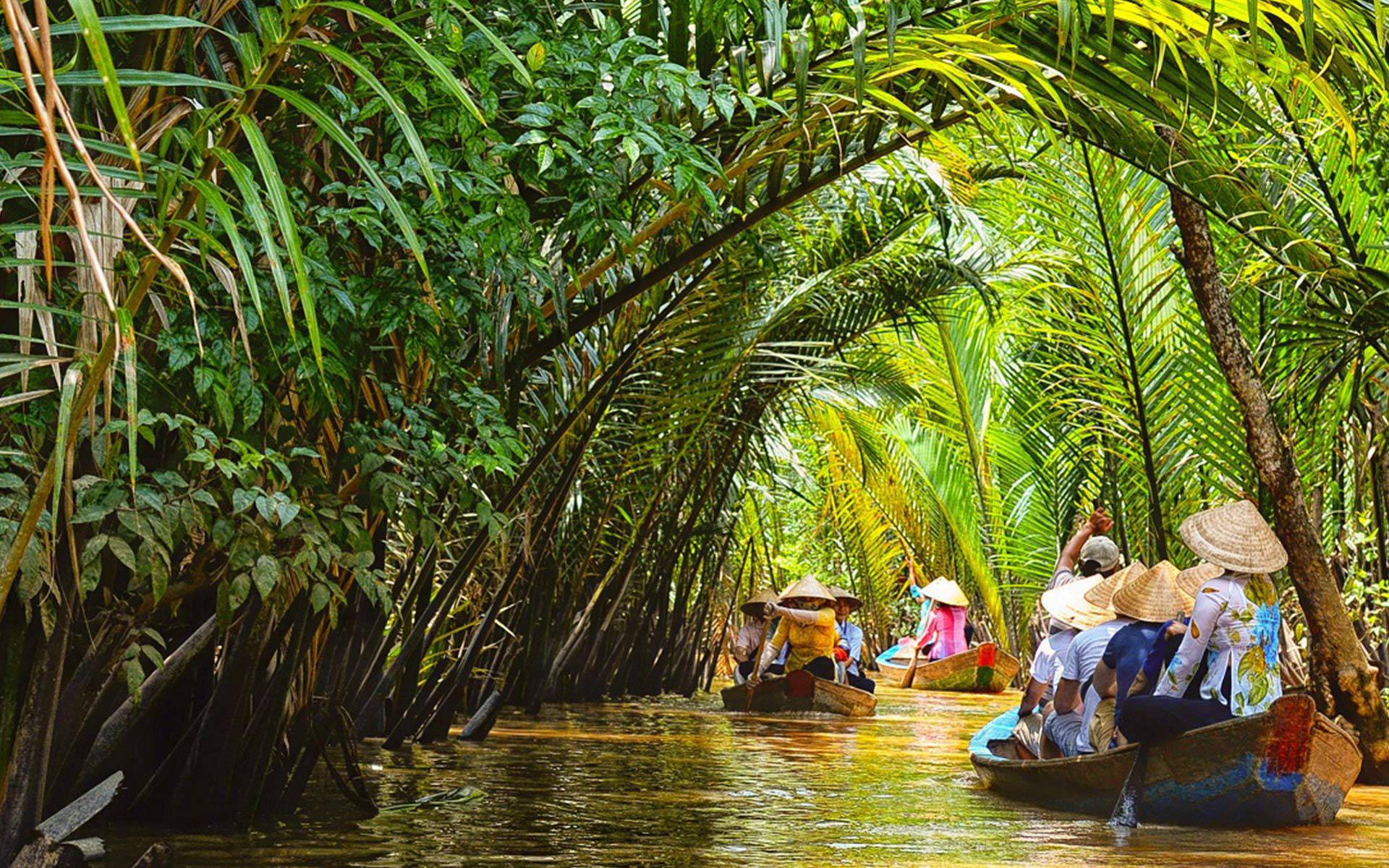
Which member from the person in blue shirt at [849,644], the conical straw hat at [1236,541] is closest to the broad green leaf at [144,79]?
the conical straw hat at [1236,541]

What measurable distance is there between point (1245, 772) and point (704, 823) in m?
2.19

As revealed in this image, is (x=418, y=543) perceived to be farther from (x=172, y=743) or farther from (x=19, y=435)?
(x=19, y=435)

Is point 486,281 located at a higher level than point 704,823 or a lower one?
higher

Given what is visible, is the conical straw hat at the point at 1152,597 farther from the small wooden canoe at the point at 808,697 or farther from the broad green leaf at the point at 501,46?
the small wooden canoe at the point at 808,697

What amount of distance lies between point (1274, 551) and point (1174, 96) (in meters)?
2.86

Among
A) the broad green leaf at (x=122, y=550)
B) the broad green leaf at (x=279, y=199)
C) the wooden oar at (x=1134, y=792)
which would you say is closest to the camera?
the broad green leaf at (x=279, y=199)

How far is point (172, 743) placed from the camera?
5418mm

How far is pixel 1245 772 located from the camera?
21.2ft

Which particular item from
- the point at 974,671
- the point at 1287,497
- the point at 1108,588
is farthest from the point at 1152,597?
the point at 974,671

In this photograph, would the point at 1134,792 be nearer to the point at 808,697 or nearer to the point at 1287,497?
the point at 1287,497

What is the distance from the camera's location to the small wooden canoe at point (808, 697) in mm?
14625

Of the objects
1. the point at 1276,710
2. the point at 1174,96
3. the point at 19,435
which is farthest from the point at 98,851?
the point at 1276,710

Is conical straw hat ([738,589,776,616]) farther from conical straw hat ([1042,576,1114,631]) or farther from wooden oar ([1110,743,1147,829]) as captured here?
wooden oar ([1110,743,1147,829])

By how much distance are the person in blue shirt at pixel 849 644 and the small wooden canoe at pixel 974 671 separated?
3.59m
